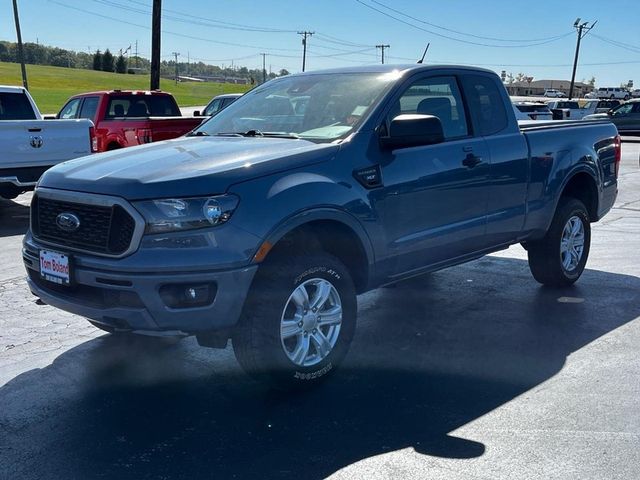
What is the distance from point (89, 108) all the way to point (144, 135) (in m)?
3.07

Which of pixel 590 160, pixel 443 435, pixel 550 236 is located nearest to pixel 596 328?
pixel 550 236

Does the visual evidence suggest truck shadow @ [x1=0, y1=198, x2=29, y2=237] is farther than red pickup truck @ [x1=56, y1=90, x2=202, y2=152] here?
No

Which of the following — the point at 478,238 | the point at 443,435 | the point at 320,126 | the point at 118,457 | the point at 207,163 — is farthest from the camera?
the point at 478,238

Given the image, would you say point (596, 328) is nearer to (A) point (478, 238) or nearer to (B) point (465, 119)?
(A) point (478, 238)

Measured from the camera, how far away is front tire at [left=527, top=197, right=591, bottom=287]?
6672 mm

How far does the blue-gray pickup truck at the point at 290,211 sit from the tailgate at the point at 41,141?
553cm

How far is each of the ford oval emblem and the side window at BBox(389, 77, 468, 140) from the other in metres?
2.40

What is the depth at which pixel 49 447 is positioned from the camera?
3705 millimetres

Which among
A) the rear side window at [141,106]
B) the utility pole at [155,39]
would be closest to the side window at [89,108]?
the rear side window at [141,106]

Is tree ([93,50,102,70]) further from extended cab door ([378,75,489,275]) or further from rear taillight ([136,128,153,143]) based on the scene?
extended cab door ([378,75,489,275])

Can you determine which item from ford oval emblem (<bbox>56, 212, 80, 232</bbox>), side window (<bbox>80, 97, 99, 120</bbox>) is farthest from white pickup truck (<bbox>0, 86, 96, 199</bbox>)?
ford oval emblem (<bbox>56, 212, 80, 232</bbox>)

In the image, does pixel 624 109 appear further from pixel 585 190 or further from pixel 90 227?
pixel 90 227

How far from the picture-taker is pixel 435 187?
16.8 feet

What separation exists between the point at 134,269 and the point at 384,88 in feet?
7.21
